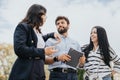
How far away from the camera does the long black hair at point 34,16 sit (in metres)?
4.78

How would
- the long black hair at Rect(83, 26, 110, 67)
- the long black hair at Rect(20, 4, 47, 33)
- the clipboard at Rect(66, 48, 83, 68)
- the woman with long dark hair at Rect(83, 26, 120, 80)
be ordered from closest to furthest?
the long black hair at Rect(20, 4, 47, 33) < the clipboard at Rect(66, 48, 83, 68) < the woman with long dark hair at Rect(83, 26, 120, 80) < the long black hair at Rect(83, 26, 110, 67)

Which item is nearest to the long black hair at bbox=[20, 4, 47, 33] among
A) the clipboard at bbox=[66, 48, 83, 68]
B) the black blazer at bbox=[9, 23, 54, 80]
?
the black blazer at bbox=[9, 23, 54, 80]

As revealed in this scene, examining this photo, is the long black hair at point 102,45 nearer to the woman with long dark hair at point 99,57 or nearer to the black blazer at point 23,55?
the woman with long dark hair at point 99,57

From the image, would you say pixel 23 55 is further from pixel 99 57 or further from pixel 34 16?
pixel 99 57

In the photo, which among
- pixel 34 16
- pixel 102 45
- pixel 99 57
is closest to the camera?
pixel 34 16

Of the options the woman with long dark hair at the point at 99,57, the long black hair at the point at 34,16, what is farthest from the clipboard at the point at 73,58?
the long black hair at the point at 34,16

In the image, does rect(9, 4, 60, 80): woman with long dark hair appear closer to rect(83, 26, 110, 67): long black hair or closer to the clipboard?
the clipboard

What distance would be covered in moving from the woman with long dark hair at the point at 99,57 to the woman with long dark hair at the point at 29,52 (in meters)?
2.24

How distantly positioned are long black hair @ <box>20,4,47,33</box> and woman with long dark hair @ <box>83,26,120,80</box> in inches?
89.9

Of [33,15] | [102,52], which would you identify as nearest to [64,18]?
[102,52]

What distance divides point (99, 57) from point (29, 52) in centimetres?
265

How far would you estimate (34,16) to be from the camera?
479 cm

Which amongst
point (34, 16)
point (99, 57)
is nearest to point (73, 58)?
point (99, 57)

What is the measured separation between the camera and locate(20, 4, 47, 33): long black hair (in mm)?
4781
